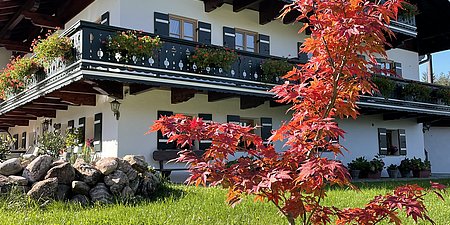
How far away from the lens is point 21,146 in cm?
1989

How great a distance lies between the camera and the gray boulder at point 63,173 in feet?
25.9

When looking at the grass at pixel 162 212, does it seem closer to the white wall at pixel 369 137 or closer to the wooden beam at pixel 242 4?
the wooden beam at pixel 242 4

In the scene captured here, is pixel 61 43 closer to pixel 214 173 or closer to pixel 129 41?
pixel 129 41

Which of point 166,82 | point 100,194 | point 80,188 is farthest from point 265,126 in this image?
point 80,188

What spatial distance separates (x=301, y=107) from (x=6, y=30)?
1618cm

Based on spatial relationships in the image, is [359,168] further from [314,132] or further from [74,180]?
[314,132]

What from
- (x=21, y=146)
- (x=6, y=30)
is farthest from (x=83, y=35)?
(x=21, y=146)

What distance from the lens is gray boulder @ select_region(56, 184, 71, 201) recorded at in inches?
302

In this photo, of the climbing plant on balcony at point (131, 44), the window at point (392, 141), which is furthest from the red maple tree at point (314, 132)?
the window at point (392, 141)

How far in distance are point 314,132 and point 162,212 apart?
11.5ft

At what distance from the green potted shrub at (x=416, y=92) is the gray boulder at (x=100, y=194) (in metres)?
12.8

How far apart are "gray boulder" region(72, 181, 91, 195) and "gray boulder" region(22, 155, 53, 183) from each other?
0.62m

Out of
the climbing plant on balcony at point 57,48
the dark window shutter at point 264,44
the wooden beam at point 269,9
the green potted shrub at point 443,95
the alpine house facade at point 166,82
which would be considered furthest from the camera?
the green potted shrub at point 443,95

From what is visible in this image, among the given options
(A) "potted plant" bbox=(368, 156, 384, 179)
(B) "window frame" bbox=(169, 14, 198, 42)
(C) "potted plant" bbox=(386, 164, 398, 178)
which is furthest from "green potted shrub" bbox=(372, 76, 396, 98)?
(B) "window frame" bbox=(169, 14, 198, 42)
